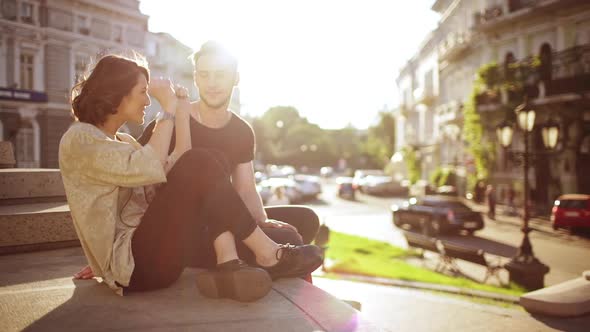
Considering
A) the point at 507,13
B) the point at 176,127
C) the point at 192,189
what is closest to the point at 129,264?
the point at 192,189

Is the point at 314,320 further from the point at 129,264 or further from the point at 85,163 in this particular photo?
the point at 85,163

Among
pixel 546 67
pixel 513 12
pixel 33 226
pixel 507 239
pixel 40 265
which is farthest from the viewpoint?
pixel 513 12

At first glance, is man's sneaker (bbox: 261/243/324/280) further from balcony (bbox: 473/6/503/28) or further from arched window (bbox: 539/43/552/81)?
balcony (bbox: 473/6/503/28)

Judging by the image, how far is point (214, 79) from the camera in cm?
371

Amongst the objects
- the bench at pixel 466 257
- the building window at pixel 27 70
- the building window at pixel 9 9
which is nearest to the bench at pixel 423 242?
the bench at pixel 466 257

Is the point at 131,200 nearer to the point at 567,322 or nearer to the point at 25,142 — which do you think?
the point at 567,322

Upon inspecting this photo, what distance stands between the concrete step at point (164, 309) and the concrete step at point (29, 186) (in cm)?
202

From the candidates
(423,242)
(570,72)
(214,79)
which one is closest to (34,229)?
(214,79)

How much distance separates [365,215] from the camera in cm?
2727

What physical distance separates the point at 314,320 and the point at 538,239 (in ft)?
58.1

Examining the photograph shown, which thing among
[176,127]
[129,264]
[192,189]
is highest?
[176,127]

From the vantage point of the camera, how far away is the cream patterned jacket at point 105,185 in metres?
2.72

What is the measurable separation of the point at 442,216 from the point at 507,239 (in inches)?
86.7

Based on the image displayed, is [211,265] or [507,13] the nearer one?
[211,265]
